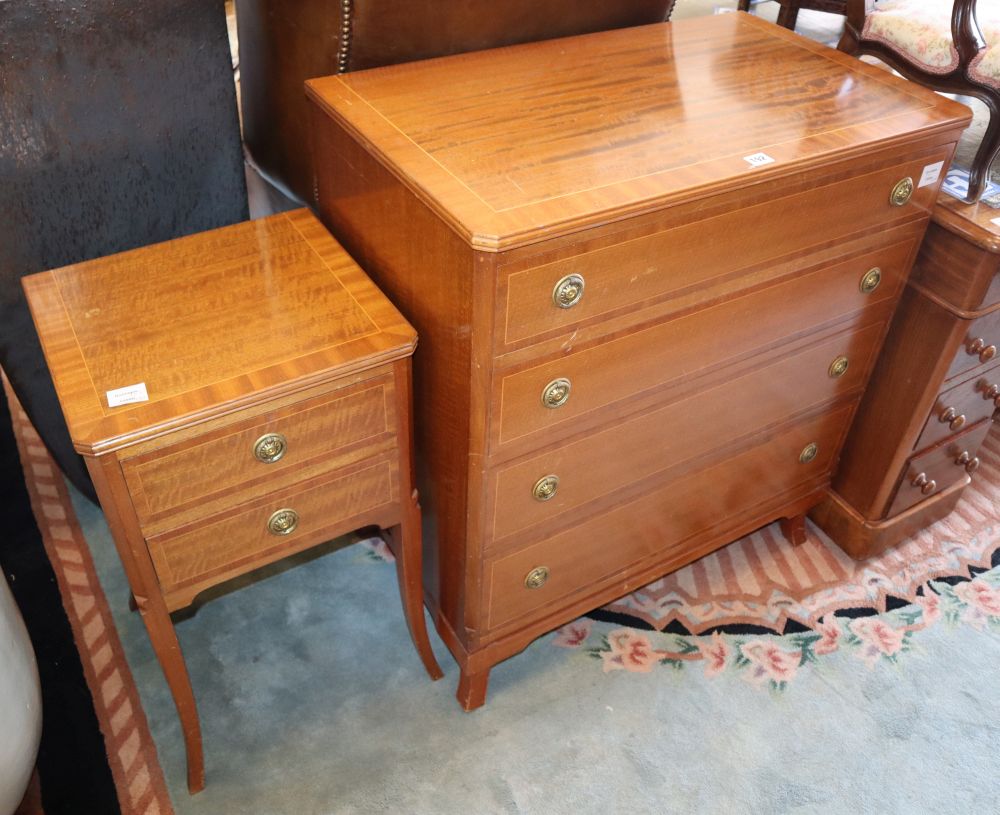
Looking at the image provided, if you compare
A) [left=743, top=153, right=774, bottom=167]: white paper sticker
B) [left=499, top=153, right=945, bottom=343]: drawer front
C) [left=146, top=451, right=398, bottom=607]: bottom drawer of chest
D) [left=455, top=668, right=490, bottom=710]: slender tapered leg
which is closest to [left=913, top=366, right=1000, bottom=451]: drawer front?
[left=499, top=153, right=945, bottom=343]: drawer front

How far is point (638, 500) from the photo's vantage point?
62.9 inches

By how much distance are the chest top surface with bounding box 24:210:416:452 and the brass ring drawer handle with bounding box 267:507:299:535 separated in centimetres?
22

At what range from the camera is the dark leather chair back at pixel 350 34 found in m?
1.43

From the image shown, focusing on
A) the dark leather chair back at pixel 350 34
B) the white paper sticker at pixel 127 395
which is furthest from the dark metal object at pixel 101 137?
the white paper sticker at pixel 127 395

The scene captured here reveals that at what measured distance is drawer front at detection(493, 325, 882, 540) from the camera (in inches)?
54.9

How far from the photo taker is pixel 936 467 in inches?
77.0

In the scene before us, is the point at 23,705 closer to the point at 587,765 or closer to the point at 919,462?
the point at 587,765

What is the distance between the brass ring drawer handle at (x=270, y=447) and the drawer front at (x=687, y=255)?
0.34 m

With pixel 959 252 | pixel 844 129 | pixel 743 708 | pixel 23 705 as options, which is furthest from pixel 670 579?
pixel 23 705

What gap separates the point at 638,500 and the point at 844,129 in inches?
28.0

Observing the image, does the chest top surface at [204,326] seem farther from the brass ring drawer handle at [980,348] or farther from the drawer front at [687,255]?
the brass ring drawer handle at [980,348]

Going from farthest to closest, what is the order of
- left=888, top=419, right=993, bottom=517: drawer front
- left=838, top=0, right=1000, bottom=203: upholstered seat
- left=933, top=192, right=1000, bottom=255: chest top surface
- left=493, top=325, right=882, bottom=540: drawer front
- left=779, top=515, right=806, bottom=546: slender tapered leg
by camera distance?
left=779, top=515, right=806, bottom=546: slender tapered leg, left=888, top=419, right=993, bottom=517: drawer front, left=838, top=0, right=1000, bottom=203: upholstered seat, left=933, top=192, right=1000, bottom=255: chest top surface, left=493, top=325, right=882, bottom=540: drawer front

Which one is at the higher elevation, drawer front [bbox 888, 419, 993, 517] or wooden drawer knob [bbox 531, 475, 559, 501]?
wooden drawer knob [bbox 531, 475, 559, 501]

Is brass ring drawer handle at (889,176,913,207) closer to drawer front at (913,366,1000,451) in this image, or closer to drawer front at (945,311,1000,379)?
Answer: drawer front at (945,311,1000,379)
